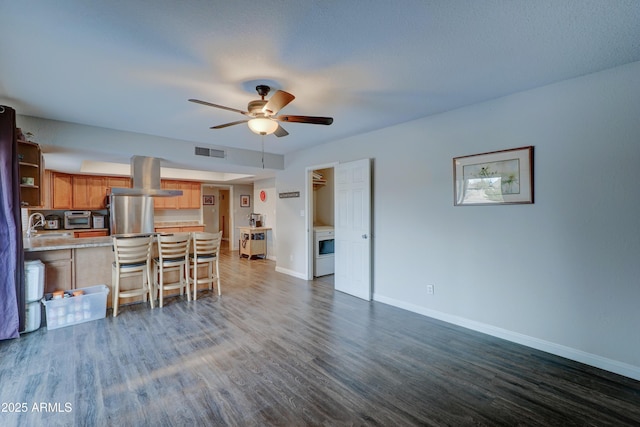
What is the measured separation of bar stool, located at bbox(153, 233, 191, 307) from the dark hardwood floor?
0.62 meters

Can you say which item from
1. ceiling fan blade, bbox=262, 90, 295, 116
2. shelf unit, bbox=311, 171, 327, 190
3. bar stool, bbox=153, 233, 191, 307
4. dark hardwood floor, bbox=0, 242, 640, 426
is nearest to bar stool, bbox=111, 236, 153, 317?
bar stool, bbox=153, 233, 191, 307

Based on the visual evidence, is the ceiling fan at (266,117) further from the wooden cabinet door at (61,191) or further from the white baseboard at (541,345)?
the wooden cabinet door at (61,191)

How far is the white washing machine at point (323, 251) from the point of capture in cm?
560

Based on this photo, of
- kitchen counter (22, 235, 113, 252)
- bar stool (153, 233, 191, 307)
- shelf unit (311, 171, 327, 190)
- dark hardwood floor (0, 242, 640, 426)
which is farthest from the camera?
shelf unit (311, 171, 327, 190)

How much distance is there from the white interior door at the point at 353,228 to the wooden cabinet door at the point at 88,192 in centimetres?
560

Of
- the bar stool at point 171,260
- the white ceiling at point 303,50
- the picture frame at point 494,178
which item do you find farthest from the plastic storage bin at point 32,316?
the picture frame at point 494,178

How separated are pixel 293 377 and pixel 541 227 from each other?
2.61 meters

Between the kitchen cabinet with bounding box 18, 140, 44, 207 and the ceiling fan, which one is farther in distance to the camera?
the kitchen cabinet with bounding box 18, 140, 44, 207

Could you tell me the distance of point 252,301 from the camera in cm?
418

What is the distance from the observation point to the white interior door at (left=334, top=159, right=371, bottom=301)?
14.0 feet

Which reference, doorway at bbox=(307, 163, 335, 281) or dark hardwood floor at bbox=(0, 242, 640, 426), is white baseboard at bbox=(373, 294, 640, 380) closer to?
dark hardwood floor at bbox=(0, 242, 640, 426)

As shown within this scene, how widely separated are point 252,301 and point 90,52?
10.7 feet

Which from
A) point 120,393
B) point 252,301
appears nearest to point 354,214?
point 252,301

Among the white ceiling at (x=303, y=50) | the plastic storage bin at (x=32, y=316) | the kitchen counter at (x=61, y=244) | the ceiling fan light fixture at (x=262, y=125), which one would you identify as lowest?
the plastic storage bin at (x=32, y=316)
